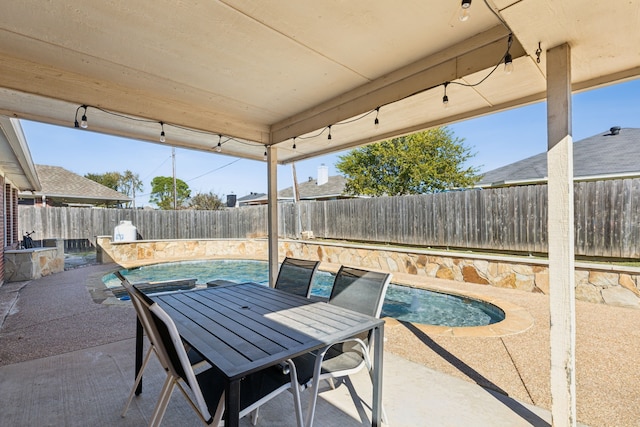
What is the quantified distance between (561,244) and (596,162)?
9.24 meters

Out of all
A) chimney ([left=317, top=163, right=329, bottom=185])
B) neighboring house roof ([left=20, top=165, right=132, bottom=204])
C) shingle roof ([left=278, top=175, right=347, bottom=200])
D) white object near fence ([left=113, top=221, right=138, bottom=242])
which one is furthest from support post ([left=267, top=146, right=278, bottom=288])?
neighboring house roof ([left=20, top=165, right=132, bottom=204])

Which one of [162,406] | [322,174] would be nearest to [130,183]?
[322,174]

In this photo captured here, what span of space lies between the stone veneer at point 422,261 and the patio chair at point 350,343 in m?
4.30

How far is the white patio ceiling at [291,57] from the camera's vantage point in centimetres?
203

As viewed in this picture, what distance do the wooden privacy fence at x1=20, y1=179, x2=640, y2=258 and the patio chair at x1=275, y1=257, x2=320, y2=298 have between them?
5.26m

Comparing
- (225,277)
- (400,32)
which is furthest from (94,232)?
(400,32)

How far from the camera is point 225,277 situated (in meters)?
9.26

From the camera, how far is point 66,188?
15477 millimetres

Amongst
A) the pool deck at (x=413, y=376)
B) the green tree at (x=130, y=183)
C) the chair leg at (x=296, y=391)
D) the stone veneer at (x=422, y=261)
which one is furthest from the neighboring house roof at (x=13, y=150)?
the green tree at (x=130, y=183)

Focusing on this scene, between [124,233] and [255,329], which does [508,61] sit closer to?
[255,329]

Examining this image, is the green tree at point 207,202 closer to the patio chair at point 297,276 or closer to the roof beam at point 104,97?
the roof beam at point 104,97

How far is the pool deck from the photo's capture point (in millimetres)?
2021

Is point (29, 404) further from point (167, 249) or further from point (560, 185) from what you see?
point (167, 249)

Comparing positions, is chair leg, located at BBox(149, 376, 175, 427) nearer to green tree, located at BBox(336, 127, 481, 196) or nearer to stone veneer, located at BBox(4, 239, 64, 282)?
stone veneer, located at BBox(4, 239, 64, 282)
